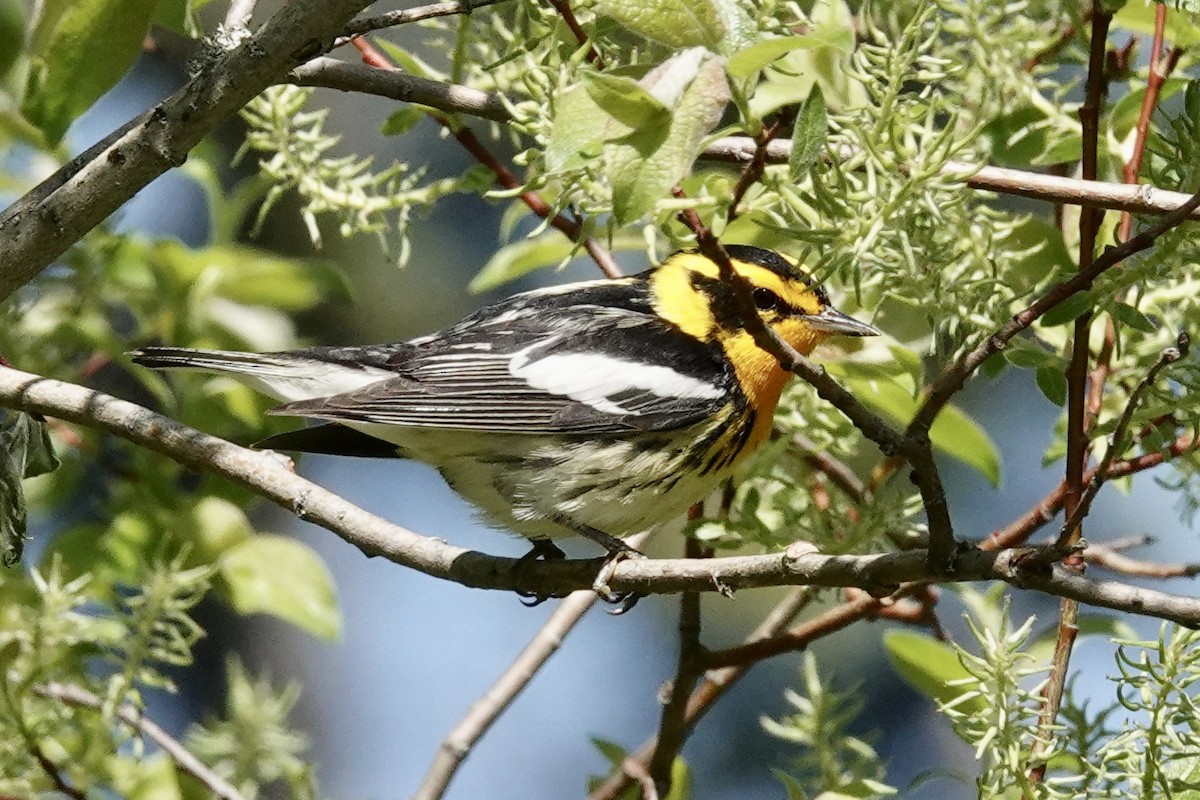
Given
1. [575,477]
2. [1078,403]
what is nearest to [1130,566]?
[1078,403]

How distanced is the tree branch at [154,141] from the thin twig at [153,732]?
2.91 ft

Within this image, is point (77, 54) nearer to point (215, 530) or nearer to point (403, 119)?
point (403, 119)

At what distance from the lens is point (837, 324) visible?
249 cm

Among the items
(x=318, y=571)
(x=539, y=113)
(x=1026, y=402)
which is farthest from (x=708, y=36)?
(x=1026, y=402)

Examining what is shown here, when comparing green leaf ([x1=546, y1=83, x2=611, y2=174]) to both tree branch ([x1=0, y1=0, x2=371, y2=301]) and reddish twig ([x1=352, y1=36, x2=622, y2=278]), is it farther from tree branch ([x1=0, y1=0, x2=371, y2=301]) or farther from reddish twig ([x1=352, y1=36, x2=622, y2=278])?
reddish twig ([x1=352, y1=36, x2=622, y2=278])

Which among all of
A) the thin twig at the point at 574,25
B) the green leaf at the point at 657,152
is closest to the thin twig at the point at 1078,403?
the thin twig at the point at 574,25

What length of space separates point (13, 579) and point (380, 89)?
1.09 m

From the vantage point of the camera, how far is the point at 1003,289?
6.47 ft

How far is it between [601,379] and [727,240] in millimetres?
559

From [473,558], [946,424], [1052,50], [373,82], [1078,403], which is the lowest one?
[473,558]

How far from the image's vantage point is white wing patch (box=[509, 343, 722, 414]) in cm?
273

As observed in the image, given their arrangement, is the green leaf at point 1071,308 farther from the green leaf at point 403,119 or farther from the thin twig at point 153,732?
the thin twig at point 153,732

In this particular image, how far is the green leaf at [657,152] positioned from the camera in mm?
1168

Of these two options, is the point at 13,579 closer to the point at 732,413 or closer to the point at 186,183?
the point at 732,413
